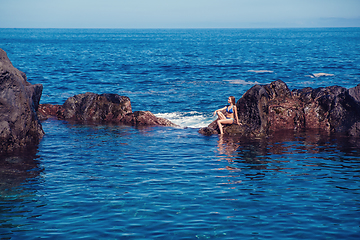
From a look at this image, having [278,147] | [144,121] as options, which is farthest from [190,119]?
[278,147]

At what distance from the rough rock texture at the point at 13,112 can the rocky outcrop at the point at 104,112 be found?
6153 millimetres

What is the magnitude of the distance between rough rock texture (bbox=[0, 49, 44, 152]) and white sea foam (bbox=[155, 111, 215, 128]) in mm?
10044

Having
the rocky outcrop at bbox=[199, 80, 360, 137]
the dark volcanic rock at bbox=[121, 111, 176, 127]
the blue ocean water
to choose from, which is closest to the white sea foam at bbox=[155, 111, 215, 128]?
the blue ocean water

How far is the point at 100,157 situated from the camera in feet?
53.3

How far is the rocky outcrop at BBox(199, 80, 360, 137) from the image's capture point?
68.3 ft

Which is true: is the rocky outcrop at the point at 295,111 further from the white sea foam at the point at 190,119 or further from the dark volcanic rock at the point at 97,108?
the dark volcanic rock at the point at 97,108

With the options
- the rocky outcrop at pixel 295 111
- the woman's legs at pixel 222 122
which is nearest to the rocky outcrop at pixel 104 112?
the woman's legs at pixel 222 122

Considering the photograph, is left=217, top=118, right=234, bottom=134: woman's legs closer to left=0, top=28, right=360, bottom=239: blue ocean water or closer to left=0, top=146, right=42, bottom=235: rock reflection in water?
left=0, top=28, right=360, bottom=239: blue ocean water

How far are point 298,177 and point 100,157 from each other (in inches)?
334

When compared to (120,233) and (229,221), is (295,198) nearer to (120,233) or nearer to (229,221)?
(229,221)

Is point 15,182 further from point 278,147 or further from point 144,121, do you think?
point 278,147

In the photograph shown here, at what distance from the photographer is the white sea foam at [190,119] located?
25.3 metres

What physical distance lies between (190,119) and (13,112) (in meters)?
13.0

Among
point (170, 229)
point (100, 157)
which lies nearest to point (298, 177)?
point (170, 229)
